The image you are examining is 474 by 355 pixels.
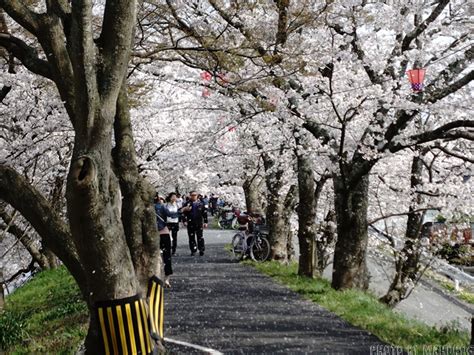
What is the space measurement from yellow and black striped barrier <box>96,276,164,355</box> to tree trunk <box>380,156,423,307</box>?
34.6ft

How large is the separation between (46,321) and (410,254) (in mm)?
9721

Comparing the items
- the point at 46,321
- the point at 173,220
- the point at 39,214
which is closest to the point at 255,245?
the point at 173,220

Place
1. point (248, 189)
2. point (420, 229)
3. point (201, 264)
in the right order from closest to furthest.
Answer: point (420, 229) → point (201, 264) → point (248, 189)

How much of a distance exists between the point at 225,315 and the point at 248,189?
1482cm

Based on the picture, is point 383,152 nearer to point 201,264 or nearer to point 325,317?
point 325,317

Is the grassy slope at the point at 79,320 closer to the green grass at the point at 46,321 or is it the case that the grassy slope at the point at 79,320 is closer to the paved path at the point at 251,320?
the green grass at the point at 46,321

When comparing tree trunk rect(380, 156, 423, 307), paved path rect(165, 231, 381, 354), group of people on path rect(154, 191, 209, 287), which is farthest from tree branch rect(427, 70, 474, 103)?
group of people on path rect(154, 191, 209, 287)

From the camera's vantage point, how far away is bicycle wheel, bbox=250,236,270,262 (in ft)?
61.8

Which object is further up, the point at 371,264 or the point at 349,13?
the point at 349,13

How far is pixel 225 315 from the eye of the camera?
33.6 ft

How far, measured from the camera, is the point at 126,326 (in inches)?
244

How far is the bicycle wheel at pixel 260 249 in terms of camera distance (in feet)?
61.8

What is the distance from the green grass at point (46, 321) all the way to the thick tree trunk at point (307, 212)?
17.2ft

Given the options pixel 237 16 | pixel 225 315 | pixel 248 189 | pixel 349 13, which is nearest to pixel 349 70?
pixel 349 13
